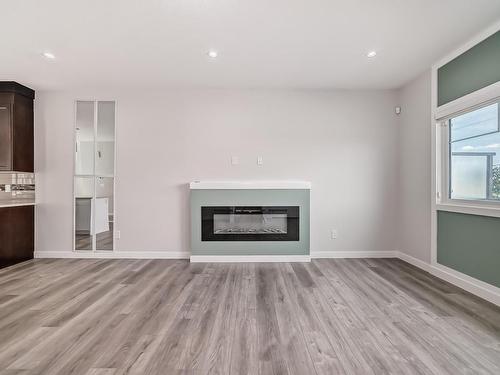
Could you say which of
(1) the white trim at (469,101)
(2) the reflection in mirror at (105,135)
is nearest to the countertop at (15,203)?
(2) the reflection in mirror at (105,135)

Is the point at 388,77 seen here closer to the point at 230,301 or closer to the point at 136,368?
the point at 230,301

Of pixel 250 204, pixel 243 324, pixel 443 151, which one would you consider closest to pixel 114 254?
pixel 250 204

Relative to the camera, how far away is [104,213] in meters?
4.20

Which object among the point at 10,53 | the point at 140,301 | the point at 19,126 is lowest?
the point at 140,301

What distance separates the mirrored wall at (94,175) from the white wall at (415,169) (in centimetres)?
447

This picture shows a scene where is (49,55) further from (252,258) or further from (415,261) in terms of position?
(415,261)

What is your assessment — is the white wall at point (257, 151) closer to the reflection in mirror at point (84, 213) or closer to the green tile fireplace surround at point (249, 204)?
the reflection in mirror at point (84, 213)

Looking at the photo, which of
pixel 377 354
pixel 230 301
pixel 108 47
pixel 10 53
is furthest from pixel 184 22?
pixel 377 354

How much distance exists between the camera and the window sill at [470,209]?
8.31ft

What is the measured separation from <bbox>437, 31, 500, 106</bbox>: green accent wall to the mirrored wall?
460 cm

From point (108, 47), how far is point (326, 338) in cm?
347

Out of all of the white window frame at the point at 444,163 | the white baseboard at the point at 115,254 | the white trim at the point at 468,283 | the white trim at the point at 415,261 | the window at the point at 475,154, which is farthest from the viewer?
the white baseboard at the point at 115,254

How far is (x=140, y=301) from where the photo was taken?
8.27ft

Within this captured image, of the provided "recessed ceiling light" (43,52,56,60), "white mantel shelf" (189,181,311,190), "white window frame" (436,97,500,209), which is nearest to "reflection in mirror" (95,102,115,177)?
"recessed ceiling light" (43,52,56,60)
